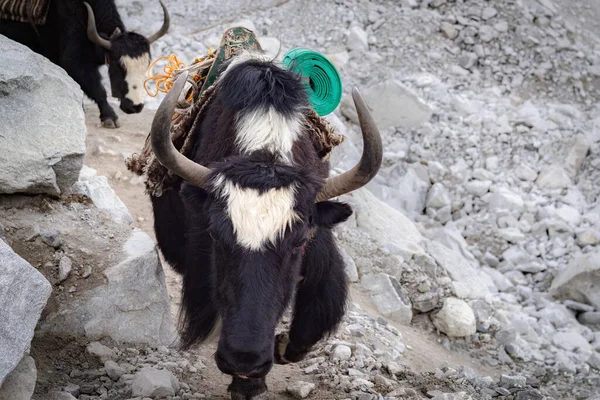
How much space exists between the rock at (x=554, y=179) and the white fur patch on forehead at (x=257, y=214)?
5.15 meters

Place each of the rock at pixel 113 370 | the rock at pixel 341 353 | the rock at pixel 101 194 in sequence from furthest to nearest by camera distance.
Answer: the rock at pixel 101 194 < the rock at pixel 341 353 < the rock at pixel 113 370

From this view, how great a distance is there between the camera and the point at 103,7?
6.87 metres

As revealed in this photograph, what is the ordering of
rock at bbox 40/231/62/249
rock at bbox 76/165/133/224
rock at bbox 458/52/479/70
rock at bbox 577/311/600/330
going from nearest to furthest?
rock at bbox 40/231/62/249 → rock at bbox 76/165/133/224 → rock at bbox 577/311/600/330 → rock at bbox 458/52/479/70

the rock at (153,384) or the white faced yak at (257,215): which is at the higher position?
the white faced yak at (257,215)

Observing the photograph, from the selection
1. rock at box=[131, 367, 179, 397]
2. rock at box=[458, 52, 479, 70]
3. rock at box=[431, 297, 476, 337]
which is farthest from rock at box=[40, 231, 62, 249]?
rock at box=[458, 52, 479, 70]

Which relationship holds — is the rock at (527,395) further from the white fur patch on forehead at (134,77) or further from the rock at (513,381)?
the white fur patch on forehead at (134,77)

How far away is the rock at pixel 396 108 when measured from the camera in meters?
7.58

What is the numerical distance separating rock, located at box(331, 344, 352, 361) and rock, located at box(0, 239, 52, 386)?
1.60 metres

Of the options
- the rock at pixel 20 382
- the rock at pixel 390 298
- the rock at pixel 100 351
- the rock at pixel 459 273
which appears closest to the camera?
the rock at pixel 20 382

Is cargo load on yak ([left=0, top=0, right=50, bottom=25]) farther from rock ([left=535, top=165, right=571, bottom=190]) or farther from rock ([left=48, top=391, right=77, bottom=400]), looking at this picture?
rock ([left=535, top=165, right=571, bottom=190])

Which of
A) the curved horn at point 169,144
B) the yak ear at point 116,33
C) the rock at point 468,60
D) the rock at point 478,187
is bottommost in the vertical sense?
the rock at point 478,187

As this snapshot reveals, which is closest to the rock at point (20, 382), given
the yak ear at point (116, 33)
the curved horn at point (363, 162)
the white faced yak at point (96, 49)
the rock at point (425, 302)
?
the curved horn at point (363, 162)

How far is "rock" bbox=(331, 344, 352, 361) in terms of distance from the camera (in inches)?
141

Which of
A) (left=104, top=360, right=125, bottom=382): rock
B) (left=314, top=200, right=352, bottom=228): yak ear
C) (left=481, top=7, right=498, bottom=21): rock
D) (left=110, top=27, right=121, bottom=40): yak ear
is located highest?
(left=314, top=200, right=352, bottom=228): yak ear
